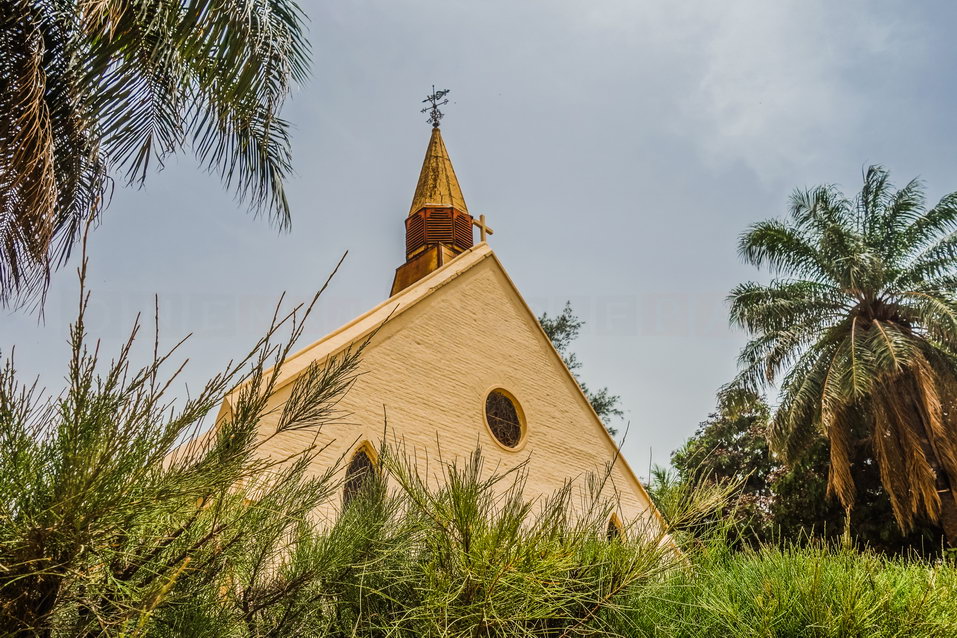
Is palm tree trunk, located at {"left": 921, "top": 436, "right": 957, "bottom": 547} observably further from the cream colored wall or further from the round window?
the round window

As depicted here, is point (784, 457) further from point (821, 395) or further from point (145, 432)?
point (145, 432)

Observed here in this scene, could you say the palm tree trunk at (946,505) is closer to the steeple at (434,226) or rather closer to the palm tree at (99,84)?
the steeple at (434,226)

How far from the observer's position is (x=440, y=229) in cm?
1939

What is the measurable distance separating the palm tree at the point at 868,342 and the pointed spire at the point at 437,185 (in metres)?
8.09

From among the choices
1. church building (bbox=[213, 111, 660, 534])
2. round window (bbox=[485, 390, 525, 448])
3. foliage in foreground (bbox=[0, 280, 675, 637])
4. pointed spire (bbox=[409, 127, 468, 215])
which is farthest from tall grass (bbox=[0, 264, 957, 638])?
pointed spire (bbox=[409, 127, 468, 215])

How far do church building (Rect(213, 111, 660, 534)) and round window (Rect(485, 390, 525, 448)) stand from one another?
0.8 inches

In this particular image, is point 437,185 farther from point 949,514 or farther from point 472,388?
point 949,514

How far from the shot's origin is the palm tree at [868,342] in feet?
49.5

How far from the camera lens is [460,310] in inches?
492

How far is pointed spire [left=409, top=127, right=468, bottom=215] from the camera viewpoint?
20150mm

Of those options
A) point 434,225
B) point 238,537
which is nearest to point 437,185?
point 434,225

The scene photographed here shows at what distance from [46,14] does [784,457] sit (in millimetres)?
16350

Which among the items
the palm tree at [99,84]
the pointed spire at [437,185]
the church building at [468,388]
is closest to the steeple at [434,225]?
the pointed spire at [437,185]

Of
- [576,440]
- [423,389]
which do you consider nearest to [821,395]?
[576,440]
